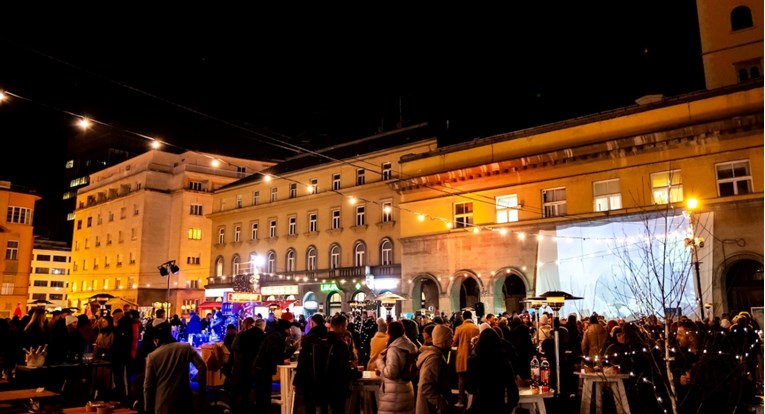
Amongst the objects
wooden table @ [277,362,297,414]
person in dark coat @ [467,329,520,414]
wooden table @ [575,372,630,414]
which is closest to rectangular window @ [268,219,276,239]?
wooden table @ [277,362,297,414]

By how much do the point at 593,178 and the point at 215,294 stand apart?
3189 cm

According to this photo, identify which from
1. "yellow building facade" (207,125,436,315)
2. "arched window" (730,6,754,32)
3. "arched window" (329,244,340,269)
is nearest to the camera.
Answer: "arched window" (730,6,754,32)

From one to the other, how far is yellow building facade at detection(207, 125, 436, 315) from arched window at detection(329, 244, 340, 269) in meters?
0.07

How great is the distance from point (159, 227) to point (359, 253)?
26538 millimetres

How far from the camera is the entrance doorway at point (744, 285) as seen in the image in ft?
69.0

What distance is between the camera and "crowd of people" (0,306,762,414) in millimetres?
6535

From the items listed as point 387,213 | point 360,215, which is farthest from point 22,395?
point 360,215

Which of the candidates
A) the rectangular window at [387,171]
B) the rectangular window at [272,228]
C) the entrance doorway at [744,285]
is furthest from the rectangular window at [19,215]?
the entrance doorway at [744,285]

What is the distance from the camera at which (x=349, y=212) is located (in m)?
37.9

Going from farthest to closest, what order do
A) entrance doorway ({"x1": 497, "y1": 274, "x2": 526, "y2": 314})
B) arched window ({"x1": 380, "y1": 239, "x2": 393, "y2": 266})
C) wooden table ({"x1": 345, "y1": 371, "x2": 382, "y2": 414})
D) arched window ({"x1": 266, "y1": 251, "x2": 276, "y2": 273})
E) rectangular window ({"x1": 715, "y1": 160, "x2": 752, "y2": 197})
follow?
arched window ({"x1": 266, "y1": 251, "x2": 276, "y2": 273}) → arched window ({"x1": 380, "y1": 239, "x2": 393, "y2": 266}) → entrance doorway ({"x1": 497, "y1": 274, "x2": 526, "y2": 314}) → rectangular window ({"x1": 715, "y1": 160, "x2": 752, "y2": 197}) → wooden table ({"x1": 345, "y1": 371, "x2": 382, "y2": 414})

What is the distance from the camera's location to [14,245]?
46.2m

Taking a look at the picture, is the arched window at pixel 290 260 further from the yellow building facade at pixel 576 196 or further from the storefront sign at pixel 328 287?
the yellow building facade at pixel 576 196

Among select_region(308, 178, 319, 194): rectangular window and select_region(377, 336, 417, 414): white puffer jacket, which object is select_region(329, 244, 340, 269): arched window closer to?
select_region(308, 178, 319, 194): rectangular window

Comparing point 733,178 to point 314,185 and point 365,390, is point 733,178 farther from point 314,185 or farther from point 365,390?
point 314,185
